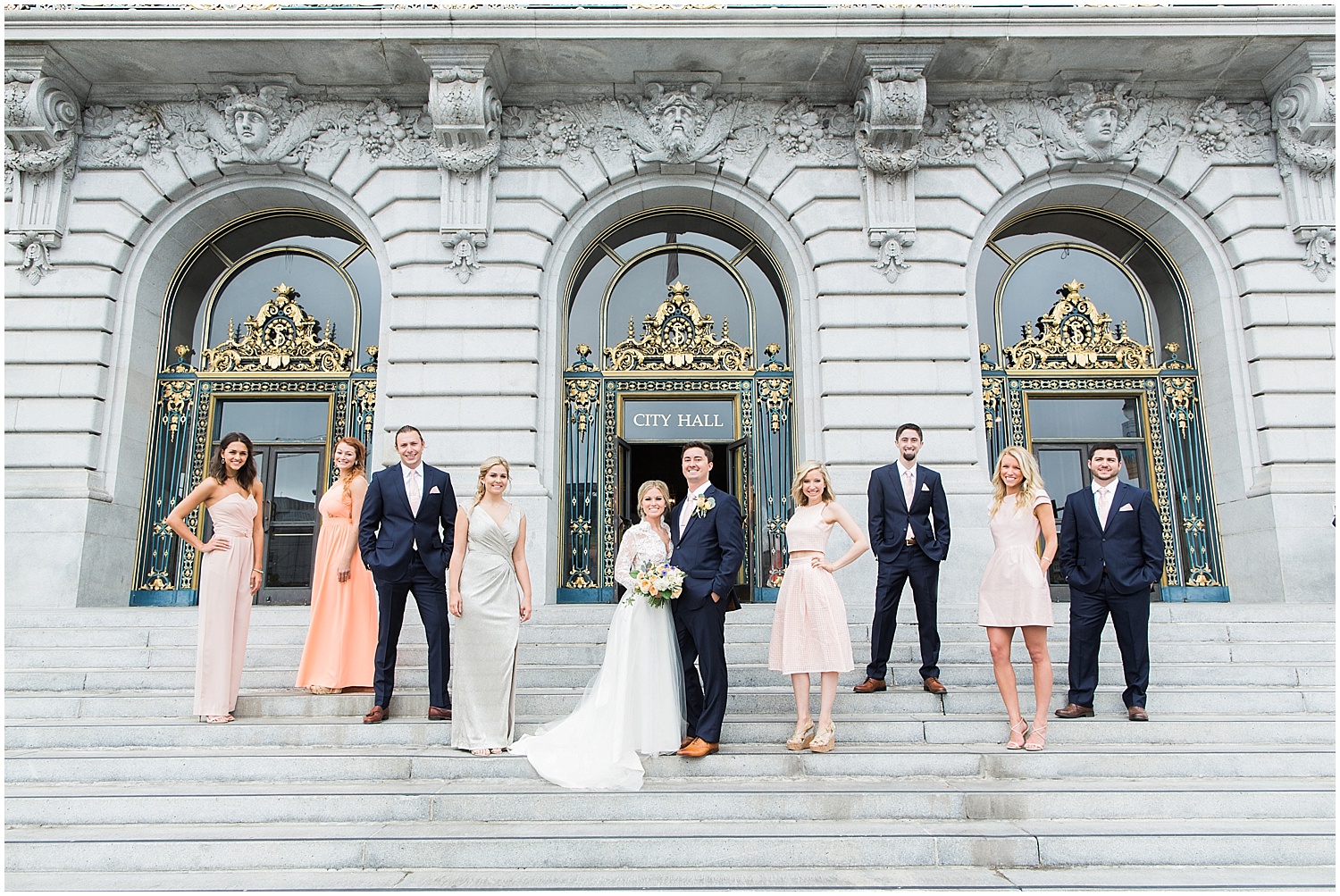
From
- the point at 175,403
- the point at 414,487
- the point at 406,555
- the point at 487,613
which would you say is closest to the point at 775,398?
the point at 414,487

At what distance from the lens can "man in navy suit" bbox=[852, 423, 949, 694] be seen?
6906 millimetres

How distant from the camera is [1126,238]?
12281 millimetres

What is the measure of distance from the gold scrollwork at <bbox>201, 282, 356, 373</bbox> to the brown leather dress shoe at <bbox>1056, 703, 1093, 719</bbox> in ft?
32.4

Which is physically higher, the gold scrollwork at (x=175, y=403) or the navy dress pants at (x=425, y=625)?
the gold scrollwork at (x=175, y=403)

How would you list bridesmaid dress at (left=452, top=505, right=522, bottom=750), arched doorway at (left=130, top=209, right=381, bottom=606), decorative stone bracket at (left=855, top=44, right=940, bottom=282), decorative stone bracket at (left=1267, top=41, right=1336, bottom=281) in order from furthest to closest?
arched doorway at (left=130, top=209, right=381, bottom=606), decorative stone bracket at (left=1267, top=41, right=1336, bottom=281), decorative stone bracket at (left=855, top=44, right=940, bottom=282), bridesmaid dress at (left=452, top=505, right=522, bottom=750)

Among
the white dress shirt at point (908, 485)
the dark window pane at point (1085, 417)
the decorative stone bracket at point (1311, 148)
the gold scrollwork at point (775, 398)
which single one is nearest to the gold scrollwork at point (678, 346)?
the gold scrollwork at point (775, 398)

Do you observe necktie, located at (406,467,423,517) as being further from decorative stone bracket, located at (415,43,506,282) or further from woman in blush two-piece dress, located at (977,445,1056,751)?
decorative stone bracket, located at (415,43,506,282)

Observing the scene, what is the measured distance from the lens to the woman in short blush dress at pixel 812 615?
5699 mm

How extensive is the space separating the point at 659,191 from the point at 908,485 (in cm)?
643

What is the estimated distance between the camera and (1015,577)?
5.96 metres

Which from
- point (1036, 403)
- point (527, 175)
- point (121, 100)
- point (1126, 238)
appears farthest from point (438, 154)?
point (1126, 238)

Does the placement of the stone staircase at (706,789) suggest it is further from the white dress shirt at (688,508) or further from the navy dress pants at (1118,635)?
the white dress shirt at (688,508)

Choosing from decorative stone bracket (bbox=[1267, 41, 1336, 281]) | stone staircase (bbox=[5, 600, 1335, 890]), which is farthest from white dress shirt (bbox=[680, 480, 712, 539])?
decorative stone bracket (bbox=[1267, 41, 1336, 281])

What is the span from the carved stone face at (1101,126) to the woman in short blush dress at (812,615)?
27.1ft
